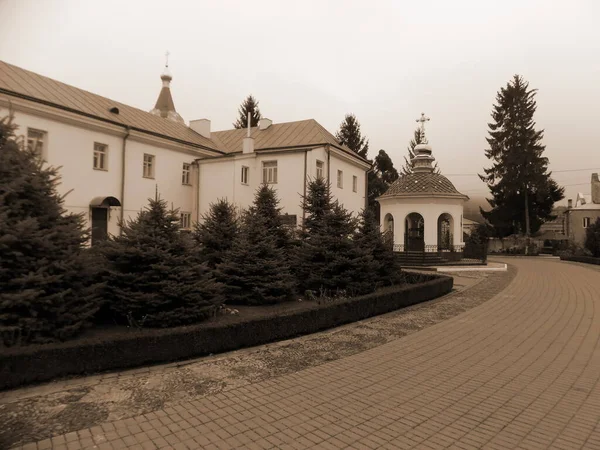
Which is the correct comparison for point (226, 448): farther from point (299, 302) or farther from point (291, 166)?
point (291, 166)

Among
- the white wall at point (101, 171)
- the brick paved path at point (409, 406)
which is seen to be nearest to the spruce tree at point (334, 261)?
the brick paved path at point (409, 406)

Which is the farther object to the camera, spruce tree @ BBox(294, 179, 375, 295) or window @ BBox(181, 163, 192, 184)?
window @ BBox(181, 163, 192, 184)

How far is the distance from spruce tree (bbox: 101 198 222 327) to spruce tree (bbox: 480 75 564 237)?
43898 mm

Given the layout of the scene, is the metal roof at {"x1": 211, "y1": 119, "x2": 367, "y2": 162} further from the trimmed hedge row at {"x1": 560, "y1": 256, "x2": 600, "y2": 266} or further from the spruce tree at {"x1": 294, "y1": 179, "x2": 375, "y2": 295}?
the trimmed hedge row at {"x1": 560, "y1": 256, "x2": 600, "y2": 266}

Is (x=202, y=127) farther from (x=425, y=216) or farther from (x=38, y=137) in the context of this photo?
(x=425, y=216)

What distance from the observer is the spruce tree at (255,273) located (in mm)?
10750

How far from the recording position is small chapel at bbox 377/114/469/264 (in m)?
24.9

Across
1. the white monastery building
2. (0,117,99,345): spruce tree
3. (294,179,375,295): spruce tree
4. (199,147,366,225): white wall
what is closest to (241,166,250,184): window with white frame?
the white monastery building

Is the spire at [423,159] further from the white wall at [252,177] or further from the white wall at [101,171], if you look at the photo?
the white wall at [101,171]

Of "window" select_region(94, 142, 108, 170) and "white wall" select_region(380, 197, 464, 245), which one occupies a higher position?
"window" select_region(94, 142, 108, 170)

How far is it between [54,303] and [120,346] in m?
1.32

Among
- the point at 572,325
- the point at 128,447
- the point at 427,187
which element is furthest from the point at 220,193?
the point at 128,447

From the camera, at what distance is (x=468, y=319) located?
1051 cm

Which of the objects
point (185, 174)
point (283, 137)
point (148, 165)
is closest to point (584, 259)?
point (283, 137)
